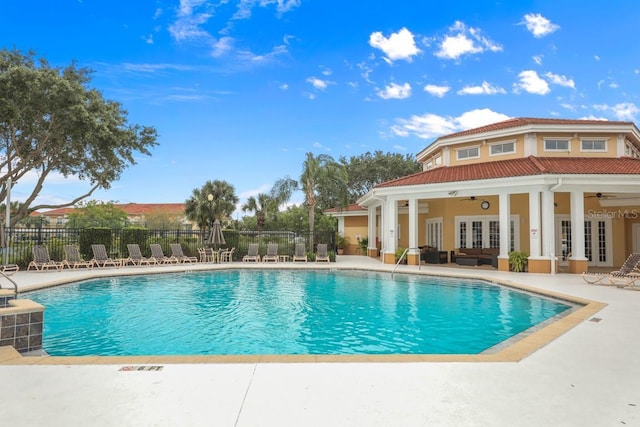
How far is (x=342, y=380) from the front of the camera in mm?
3957

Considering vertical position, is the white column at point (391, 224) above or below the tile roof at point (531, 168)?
below

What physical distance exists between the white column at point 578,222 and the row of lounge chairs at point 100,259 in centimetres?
1762

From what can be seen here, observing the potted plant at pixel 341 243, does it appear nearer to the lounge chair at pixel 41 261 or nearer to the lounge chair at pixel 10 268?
the lounge chair at pixel 41 261

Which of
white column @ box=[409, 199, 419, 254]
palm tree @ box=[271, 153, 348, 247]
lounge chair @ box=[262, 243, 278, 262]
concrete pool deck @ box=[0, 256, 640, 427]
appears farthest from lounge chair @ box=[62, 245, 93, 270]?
white column @ box=[409, 199, 419, 254]

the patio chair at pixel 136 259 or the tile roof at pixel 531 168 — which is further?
the patio chair at pixel 136 259

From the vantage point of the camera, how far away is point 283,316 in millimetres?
8547

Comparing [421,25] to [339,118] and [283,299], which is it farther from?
[283,299]

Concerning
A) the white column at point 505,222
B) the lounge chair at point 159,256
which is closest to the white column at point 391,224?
the white column at point 505,222

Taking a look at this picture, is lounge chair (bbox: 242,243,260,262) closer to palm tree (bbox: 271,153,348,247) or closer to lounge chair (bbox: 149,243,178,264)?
palm tree (bbox: 271,153,348,247)

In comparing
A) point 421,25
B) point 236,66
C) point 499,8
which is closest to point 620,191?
point 499,8

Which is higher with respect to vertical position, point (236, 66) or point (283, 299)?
point (236, 66)

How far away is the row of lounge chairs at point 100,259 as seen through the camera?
1585 cm

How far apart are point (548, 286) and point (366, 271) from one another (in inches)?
294

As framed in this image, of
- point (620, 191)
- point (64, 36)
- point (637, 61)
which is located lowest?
point (620, 191)
